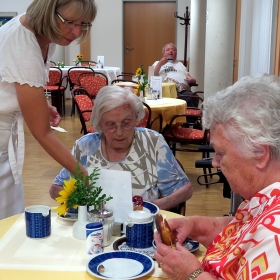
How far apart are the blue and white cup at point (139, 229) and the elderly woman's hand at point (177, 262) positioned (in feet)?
0.77

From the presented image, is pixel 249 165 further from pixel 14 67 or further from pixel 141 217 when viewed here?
pixel 14 67

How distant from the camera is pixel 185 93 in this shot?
25.1 ft

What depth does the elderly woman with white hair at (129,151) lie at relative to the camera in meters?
2.35

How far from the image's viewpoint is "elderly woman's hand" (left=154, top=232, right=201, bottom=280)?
4.31ft

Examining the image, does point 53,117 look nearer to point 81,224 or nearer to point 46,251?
point 81,224

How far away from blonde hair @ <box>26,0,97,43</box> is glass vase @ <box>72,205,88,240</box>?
0.71 m

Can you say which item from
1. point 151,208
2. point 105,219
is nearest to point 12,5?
point 151,208

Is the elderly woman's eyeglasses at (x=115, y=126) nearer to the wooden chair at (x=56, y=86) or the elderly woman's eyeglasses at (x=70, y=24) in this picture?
the elderly woman's eyeglasses at (x=70, y=24)

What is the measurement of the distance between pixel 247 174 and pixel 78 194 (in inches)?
26.4

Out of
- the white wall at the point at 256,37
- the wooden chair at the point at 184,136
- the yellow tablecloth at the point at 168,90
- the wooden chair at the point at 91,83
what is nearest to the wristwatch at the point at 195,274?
the wooden chair at the point at 184,136

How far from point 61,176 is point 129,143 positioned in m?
0.38

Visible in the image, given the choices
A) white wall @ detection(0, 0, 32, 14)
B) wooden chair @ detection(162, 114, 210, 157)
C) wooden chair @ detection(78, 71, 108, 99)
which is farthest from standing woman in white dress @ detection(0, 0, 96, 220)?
white wall @ detection(0, 0, 32, 14)

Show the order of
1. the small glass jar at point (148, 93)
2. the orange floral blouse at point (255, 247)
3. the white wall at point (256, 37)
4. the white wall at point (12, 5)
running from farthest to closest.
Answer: the white wall at point (12, 5) → the small glass jar at point (148, 93) → the white wall at point (256, 37) → the orange floral blouse at point (255, 247)

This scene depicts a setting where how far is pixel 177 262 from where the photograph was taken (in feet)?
4.39
